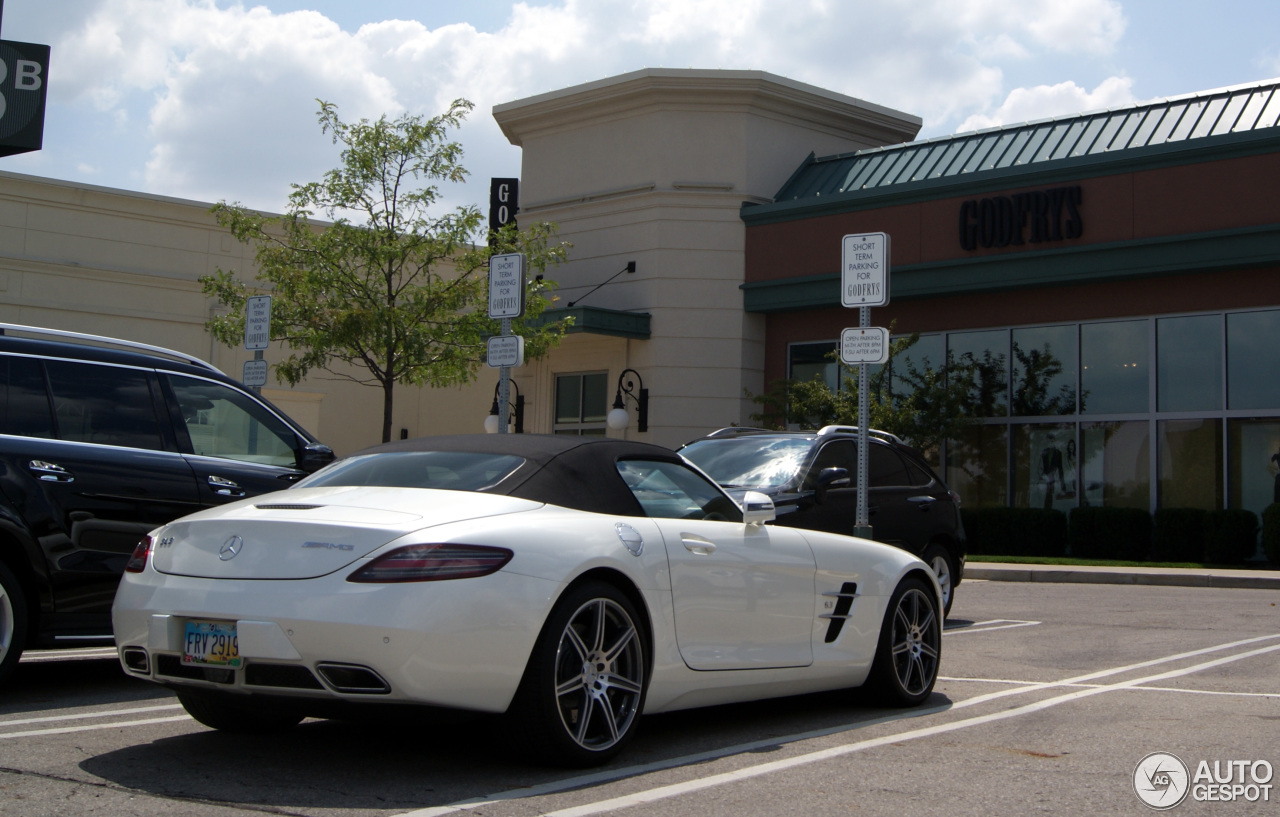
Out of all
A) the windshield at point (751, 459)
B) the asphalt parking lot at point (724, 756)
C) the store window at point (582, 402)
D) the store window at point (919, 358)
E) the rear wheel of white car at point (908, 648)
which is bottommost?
the asphalt parking lot at point (724, 756)

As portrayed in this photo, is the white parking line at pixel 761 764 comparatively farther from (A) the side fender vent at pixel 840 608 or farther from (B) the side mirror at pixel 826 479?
(B) the side mirror at pixel 826 479

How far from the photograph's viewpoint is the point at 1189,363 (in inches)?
811

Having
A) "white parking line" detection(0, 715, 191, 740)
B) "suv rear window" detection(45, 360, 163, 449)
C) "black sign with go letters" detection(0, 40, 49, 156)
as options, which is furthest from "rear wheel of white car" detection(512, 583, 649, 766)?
"black sign with go letters" detection(0, 40, 49, 156)

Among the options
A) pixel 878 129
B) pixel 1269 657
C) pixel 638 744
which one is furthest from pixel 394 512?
pixel 878 129

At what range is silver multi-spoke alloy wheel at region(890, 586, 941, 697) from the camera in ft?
22.0

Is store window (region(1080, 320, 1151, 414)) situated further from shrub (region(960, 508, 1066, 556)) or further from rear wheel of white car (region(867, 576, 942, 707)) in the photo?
rear wheel of white car (region(867, 576, 942, 707))

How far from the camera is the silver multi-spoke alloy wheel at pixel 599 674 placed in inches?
192

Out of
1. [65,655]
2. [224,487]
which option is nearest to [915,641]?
[224,487]

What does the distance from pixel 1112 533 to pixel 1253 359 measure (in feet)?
10.9

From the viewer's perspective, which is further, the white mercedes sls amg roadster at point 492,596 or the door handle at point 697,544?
the door handle at point 697,544

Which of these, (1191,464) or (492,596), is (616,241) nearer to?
(1191,464)

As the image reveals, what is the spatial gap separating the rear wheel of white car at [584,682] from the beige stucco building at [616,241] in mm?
19376

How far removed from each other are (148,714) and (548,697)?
247cm

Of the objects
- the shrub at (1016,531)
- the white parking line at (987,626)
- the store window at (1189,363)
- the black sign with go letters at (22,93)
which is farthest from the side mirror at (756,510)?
the store window at (1189,363)
